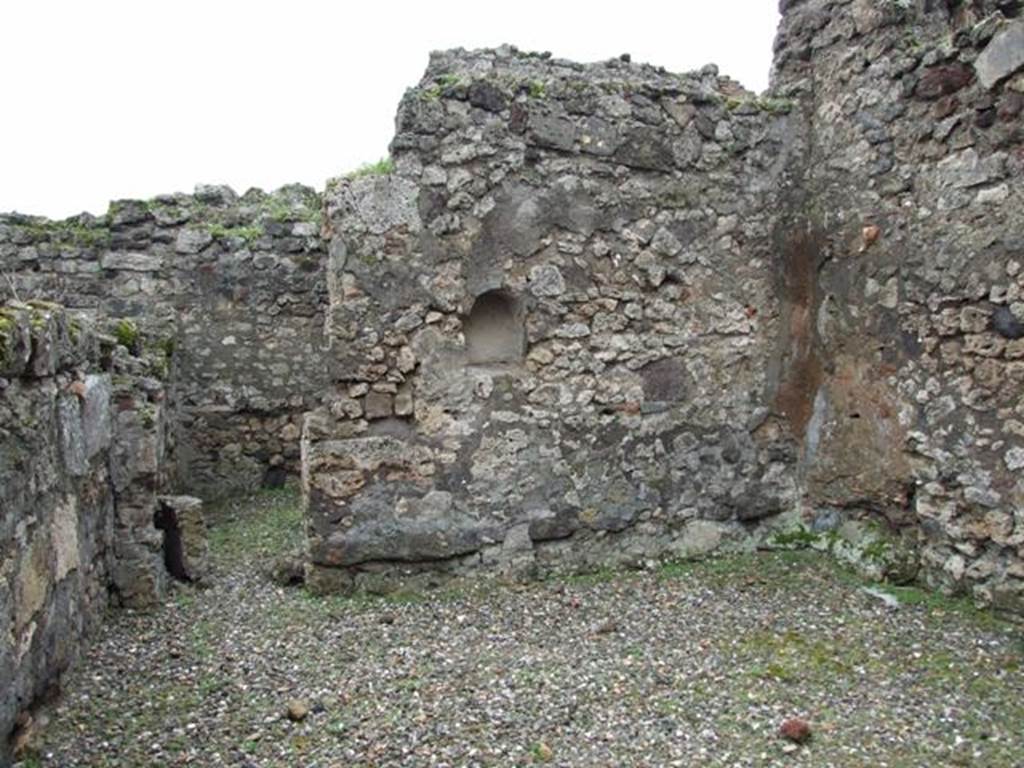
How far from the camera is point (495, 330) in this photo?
598 cm

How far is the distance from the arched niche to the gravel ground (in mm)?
1565

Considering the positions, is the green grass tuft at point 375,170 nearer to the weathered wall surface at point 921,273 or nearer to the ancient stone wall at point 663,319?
the ancient stone wall at point 663,319

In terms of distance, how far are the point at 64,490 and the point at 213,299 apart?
5296mm

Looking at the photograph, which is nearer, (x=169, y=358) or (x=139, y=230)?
(x=169, y=358)

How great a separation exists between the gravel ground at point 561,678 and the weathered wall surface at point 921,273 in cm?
57

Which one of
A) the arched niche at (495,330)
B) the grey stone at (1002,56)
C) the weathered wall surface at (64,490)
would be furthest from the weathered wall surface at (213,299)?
the grey stone at (1002,56)

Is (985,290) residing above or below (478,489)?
above

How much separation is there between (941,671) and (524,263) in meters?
3.40

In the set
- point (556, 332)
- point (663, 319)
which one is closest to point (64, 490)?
point (556, 332)

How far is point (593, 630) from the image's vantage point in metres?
4.93

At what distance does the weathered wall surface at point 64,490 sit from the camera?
136 inches

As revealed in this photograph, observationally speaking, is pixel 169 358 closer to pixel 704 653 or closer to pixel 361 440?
pixel 361 440

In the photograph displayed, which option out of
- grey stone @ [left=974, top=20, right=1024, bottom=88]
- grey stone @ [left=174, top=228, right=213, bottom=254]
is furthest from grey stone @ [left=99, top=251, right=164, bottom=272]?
grey stone @ [left=974, top=20, right=1024, bottom=88]

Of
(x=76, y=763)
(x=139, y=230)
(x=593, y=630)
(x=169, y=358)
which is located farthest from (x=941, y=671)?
(x=139, y=230)
